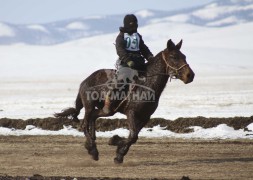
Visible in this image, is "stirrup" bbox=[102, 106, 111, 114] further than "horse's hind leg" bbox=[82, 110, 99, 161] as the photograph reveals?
No

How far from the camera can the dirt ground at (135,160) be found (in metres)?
14.0

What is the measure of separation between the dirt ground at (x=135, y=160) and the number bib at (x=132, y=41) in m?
2.37

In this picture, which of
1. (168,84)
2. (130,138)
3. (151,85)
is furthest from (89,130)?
(168,84)

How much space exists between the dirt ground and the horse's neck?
61.8 inches

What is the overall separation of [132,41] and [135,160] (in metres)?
2.53

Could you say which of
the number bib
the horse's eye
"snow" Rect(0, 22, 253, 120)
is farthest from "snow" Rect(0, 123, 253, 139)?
the horse's eye

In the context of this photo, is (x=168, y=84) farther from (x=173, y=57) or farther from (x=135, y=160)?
(x=173, y=57)

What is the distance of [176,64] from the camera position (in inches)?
596

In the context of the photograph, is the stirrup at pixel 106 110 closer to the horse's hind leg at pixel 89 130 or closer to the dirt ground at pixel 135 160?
the horse's hind leg at pixel 89 130

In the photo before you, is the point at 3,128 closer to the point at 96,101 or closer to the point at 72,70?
the point at 96,101

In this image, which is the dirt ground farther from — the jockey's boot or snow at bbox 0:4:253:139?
snow at bbox 0:4:253:139

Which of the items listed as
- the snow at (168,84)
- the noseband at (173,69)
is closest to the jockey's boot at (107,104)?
the noseband at (173,69)

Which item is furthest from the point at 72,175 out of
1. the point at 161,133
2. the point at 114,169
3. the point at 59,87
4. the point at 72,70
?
the point at 72,70

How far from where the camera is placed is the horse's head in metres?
14.9
